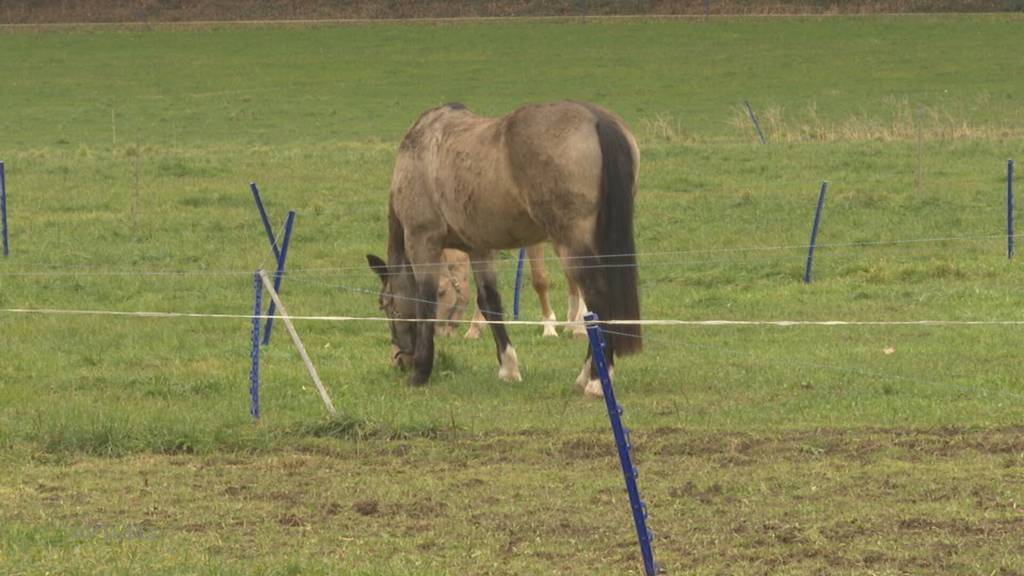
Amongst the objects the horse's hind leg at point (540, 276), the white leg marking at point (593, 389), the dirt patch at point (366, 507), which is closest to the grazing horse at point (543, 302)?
the horse's hind leg at point (540, 276)

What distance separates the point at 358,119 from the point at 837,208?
2226cm

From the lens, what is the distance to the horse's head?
14.4 meters

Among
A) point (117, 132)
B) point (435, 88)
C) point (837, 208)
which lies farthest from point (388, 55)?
point (837, 208)

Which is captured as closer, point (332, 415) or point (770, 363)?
point (332, 415)

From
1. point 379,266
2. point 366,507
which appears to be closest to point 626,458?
point 366,507

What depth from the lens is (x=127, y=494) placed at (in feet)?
32.1

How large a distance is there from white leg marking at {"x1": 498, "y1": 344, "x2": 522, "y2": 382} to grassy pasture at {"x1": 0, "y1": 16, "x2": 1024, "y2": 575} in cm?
22

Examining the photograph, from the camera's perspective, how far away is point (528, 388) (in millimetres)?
13352

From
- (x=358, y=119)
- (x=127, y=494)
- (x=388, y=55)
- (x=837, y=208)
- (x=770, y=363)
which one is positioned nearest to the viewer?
(x=127, y=494)

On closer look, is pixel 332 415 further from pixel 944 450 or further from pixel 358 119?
pixel 358 119

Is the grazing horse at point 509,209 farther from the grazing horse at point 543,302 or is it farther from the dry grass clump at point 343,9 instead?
the dry grass clump at point 343,9

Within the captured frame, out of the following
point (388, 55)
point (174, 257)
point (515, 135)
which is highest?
point (515, 135)

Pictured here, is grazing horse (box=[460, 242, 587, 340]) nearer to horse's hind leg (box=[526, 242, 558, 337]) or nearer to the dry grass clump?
horse's hind leg (box=[526, 242, 558, 337])

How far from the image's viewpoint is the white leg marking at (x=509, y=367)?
45.1 ft
